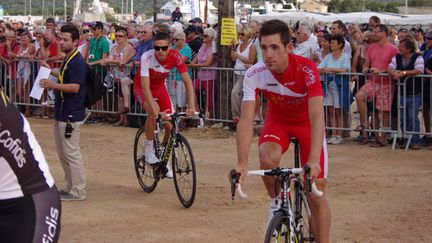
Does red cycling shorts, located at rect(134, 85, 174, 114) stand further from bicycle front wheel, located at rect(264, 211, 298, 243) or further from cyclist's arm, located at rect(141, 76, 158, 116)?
bicycle front wheel, located at rect(264, 211, 298, 243)

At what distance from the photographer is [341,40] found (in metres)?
14.3

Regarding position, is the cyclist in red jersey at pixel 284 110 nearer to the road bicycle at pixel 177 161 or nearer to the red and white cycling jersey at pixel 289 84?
the red and white cycling jersey at pixel 289 84

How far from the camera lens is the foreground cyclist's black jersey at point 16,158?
3764 mm

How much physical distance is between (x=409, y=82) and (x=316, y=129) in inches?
317

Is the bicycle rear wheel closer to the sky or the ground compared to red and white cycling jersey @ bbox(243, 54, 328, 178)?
closer to the ground

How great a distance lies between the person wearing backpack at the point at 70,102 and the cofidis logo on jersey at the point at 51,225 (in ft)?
19.1

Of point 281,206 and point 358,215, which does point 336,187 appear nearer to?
point 358,215

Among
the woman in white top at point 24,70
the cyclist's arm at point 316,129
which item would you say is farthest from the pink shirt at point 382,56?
the cyclist's arm at point 316,129

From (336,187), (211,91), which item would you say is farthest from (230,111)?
(336,187)

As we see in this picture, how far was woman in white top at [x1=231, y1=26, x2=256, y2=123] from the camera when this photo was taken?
15.5 m

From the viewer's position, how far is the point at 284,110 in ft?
21.4

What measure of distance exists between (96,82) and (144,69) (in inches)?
22.8

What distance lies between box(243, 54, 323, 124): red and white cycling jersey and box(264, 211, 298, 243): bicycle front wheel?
38.7 inches

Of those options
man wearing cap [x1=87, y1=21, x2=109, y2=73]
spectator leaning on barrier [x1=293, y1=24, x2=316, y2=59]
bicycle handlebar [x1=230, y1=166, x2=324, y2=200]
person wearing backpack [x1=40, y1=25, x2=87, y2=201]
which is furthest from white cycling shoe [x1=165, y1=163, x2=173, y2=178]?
man wearing cap [x1=87, y1=21, x2=109, y2=73]
